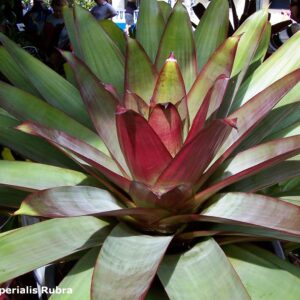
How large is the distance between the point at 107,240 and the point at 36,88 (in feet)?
1.76

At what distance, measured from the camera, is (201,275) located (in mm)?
853

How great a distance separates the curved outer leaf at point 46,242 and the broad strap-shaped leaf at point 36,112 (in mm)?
254

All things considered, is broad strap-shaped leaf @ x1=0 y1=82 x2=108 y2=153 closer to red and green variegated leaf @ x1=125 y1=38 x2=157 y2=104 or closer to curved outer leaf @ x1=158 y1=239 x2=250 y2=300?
red and green variegated leaf @ x1=125 y1=38 x2=157 y2=104

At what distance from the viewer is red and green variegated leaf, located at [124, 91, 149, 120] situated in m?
1.06

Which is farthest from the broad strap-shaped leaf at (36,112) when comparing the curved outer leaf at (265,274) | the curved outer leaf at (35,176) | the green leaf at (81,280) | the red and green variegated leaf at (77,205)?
the curved outer leaf at (265,274)

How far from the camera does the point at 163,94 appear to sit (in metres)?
1.05

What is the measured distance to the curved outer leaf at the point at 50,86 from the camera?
120 centimetres

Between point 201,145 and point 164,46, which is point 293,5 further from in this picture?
point 201,145

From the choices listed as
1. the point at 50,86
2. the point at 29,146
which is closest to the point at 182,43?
the point at 50,86

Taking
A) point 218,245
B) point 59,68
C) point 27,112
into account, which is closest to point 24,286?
point 27,112

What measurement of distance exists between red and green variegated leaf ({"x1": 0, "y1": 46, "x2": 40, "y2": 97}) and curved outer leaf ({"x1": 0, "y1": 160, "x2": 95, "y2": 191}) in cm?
33

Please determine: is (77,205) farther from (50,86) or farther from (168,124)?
(50,86)

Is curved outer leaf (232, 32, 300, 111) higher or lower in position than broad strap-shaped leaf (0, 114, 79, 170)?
higher

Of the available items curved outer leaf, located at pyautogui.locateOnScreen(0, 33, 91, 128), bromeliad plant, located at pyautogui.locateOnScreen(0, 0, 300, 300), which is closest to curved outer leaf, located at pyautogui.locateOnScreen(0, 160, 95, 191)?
bromeliad plant, located at pyautogui.locateOnScreen(0, 0, 300, 300)
